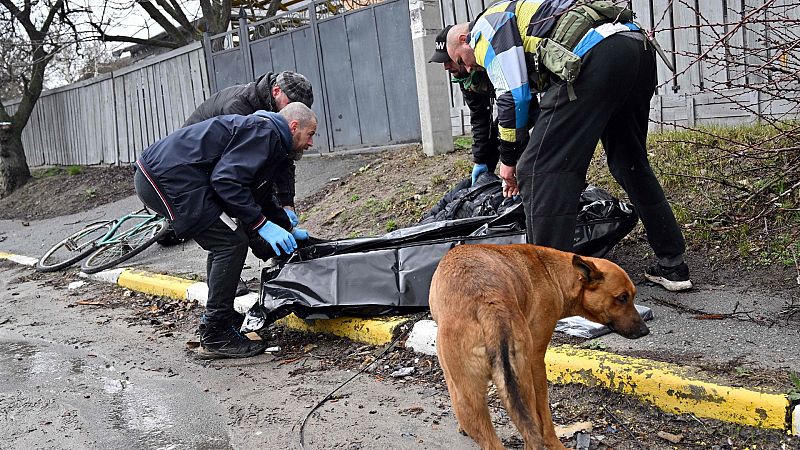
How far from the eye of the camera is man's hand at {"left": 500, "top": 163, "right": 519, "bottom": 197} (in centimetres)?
447

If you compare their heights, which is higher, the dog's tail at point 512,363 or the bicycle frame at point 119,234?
the dog's tail at point 512,363

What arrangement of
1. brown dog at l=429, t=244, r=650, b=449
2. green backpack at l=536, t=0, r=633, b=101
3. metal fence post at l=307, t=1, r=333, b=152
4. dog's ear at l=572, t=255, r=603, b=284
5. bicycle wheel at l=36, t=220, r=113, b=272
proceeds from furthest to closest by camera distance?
metal fence post at l=307, t=1, r=333, b=152 → bicycle wheel at l=36, t=220, r=113, b=272 → green backpack at l=536, t=0, r=633, b=101 → dog's ear at l=572, t=255, r=603, b=284 → brown dog at l=429, t=244, r=650, b=449

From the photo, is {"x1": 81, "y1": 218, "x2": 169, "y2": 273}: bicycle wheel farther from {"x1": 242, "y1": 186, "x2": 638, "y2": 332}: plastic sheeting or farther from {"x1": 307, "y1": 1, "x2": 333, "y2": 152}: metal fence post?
{"x1": 242, "y1": 186, "x2": 638, "y2": 332}: plastic sheeting

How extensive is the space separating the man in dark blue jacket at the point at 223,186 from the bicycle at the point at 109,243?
359cm

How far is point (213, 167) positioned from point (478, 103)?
194cm

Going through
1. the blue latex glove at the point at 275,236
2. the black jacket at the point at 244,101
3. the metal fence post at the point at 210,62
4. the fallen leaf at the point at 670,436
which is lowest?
the fallen leaf at the point at 670,436

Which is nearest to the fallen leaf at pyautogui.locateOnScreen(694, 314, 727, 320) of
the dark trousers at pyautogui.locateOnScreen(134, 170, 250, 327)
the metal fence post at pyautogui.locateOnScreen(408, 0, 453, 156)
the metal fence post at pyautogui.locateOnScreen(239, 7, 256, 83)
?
the dark trousers at pyautogui.locateOnScreen(134, 170, 250, 327)

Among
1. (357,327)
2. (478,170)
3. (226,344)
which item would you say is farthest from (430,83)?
(226,344)

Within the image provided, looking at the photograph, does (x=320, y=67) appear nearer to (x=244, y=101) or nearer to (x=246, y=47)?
(x=246, y=47)

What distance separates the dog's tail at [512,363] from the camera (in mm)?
2525

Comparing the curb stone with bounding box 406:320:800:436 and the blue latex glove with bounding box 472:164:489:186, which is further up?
the blue latex glove with bounding box 472:164:489:186

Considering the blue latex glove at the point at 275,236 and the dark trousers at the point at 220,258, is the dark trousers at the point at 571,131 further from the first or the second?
the dark trousers at the point at 220,258

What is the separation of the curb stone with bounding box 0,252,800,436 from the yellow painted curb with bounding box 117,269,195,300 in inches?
87.9

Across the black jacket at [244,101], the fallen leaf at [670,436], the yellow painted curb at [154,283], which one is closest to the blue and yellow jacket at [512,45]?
the fallen leaf at [670,436]
